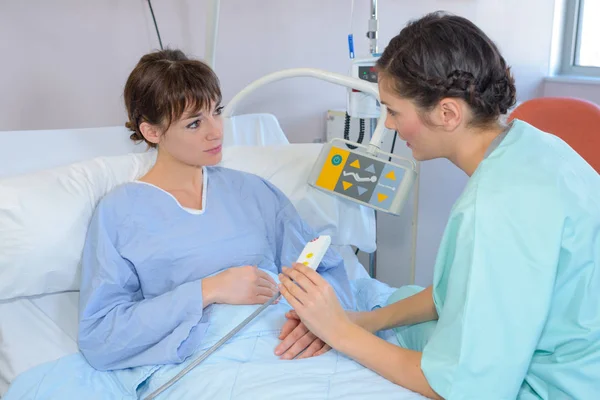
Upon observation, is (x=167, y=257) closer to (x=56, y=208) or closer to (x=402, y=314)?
(x=56, y=208)

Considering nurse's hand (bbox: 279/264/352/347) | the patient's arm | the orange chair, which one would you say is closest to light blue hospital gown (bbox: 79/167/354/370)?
the patient's arm

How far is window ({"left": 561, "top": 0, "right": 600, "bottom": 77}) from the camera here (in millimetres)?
2982

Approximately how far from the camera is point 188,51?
204 cm

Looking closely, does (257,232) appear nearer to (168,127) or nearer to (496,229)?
(168,127)

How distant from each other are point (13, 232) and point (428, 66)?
0.92 meters

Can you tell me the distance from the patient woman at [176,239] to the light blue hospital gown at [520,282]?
14.5 inches

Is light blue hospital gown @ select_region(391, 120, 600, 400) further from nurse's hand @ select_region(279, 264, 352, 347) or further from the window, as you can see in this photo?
the window

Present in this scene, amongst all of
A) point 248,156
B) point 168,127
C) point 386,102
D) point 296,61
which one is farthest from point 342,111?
point 386,102

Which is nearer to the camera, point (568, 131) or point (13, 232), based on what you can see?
point (13, 232)

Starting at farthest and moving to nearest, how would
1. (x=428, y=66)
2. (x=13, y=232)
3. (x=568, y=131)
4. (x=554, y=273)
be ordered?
(x=568, y=131) → (x=13, y=232) → (x=428, y=66) → (x=554, y=273)

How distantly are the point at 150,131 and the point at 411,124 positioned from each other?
631 mm

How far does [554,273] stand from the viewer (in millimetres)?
874

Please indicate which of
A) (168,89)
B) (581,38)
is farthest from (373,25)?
(581,38)

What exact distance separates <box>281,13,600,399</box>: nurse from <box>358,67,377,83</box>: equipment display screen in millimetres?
644
